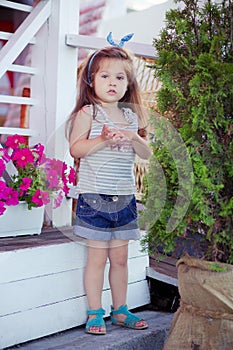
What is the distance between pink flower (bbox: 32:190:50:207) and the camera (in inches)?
107

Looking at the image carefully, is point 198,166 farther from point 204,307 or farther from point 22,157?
point 22,157

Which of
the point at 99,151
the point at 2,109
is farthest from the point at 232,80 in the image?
the point at 2,109

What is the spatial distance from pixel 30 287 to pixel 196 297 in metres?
0.79

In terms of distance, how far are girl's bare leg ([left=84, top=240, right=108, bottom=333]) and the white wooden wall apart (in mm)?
82

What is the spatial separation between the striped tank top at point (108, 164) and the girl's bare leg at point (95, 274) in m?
0.32

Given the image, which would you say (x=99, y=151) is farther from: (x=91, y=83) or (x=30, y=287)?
(x=30, y=287)

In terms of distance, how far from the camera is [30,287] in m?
2.41

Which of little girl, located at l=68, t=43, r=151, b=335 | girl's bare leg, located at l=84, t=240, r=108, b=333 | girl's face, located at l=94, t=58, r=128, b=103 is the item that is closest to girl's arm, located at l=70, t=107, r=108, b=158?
little girl, located at l=68, t=43, r=151, b=335

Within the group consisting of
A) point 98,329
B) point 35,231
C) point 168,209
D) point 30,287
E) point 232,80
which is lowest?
point 98,329

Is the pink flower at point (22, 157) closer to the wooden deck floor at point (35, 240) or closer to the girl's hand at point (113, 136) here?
the wooden deck floor at point (35, 240)

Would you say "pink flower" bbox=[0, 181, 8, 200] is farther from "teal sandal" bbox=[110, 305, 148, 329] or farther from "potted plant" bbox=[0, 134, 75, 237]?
"teal sandal" bbox=[110, 305, 148, 329]

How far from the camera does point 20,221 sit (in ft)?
9.12

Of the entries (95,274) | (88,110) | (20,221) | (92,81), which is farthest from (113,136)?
(20,221)

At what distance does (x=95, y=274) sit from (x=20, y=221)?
519 millimetres
